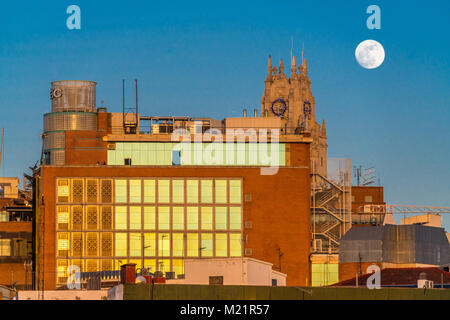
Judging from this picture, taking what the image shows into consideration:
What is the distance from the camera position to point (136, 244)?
7820 inches

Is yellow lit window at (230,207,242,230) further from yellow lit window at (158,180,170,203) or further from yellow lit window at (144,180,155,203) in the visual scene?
yellow lit window at (144,180,155,203)

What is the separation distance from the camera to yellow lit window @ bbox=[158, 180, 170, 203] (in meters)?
199

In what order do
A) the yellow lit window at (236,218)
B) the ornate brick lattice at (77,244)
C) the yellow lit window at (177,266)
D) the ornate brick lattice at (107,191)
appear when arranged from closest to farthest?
the yellow lit window at (177,266) → the ornate brick lattice at (77,244) → the ornate brick lattice at (107,191) → the yellow lit window at (236,218)

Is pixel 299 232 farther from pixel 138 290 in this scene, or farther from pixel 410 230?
pixel 138 290

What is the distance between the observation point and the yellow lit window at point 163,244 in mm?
198375

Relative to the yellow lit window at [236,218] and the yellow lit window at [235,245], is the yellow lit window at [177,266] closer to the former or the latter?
the yellow lit window at [235,245]

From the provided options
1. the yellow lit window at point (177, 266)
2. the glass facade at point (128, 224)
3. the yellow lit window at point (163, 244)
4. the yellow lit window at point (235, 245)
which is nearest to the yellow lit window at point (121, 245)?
the glass facade at point (128, 224)

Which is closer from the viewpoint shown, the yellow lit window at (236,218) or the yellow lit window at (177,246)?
the yellow lit window at (177,246)

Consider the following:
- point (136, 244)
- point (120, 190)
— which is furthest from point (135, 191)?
point (136, 244)

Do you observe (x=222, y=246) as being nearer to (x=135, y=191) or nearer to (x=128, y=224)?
(x=128, y=224)

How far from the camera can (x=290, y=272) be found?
192 m

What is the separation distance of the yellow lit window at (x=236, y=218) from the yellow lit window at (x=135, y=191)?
1422 centimetres

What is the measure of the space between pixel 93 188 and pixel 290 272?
32.6m

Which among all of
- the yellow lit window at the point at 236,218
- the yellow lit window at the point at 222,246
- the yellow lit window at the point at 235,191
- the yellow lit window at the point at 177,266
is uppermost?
the yellow lit window at the point at 235,191
